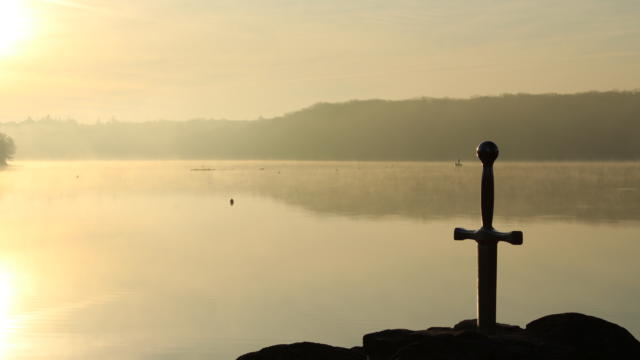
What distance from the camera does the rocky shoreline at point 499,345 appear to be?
7773 mm

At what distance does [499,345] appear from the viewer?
7.88 metres

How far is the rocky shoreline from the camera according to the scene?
25.5 ft

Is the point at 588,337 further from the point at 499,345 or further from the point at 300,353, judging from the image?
the point at 300,353

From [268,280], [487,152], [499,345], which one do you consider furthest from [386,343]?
[268,280]

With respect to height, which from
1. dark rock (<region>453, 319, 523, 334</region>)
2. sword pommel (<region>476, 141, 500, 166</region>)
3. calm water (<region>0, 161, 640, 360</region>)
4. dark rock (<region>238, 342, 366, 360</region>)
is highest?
sword pommel (<region>476, 141, 500, 166</region>)

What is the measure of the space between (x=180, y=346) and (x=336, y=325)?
426 cm

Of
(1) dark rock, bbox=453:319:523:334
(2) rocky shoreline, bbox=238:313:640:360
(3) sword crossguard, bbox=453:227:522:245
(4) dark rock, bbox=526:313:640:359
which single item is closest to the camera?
(2) rocky shoreline, bbox=238:313:640:360

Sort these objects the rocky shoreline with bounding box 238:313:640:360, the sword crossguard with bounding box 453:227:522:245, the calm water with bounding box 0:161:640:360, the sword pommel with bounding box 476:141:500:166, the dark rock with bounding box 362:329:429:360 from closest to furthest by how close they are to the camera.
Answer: the rocky shoreline with bounding box 238:313:640:360
the dark rock with bounding box 362:329:429:360
the sword crossguard with bounding box 453:227:522:245
the sword pommel with bounding box 476:141:500:166
the calm water with bounding box 0:161:640:360

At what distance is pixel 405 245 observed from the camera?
A: 150ft

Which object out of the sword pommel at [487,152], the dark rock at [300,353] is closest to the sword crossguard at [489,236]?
the sword pommel at [487,152]

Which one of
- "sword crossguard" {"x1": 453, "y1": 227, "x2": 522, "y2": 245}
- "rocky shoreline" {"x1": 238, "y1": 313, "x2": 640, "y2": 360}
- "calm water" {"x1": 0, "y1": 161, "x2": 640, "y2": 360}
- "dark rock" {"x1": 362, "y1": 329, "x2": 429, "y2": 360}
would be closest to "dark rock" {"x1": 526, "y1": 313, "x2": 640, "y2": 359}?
"rocky shoreline" {"x1": 238, "y1": 313, "x2": 640, "y2": 360}

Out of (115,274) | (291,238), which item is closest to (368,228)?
(291,238)

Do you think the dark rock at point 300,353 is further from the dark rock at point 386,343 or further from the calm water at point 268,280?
the calm water at point 268,280

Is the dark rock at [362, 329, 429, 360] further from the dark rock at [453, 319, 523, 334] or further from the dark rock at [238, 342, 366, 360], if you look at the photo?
the dark rock at [453, 319, 523, 334]
